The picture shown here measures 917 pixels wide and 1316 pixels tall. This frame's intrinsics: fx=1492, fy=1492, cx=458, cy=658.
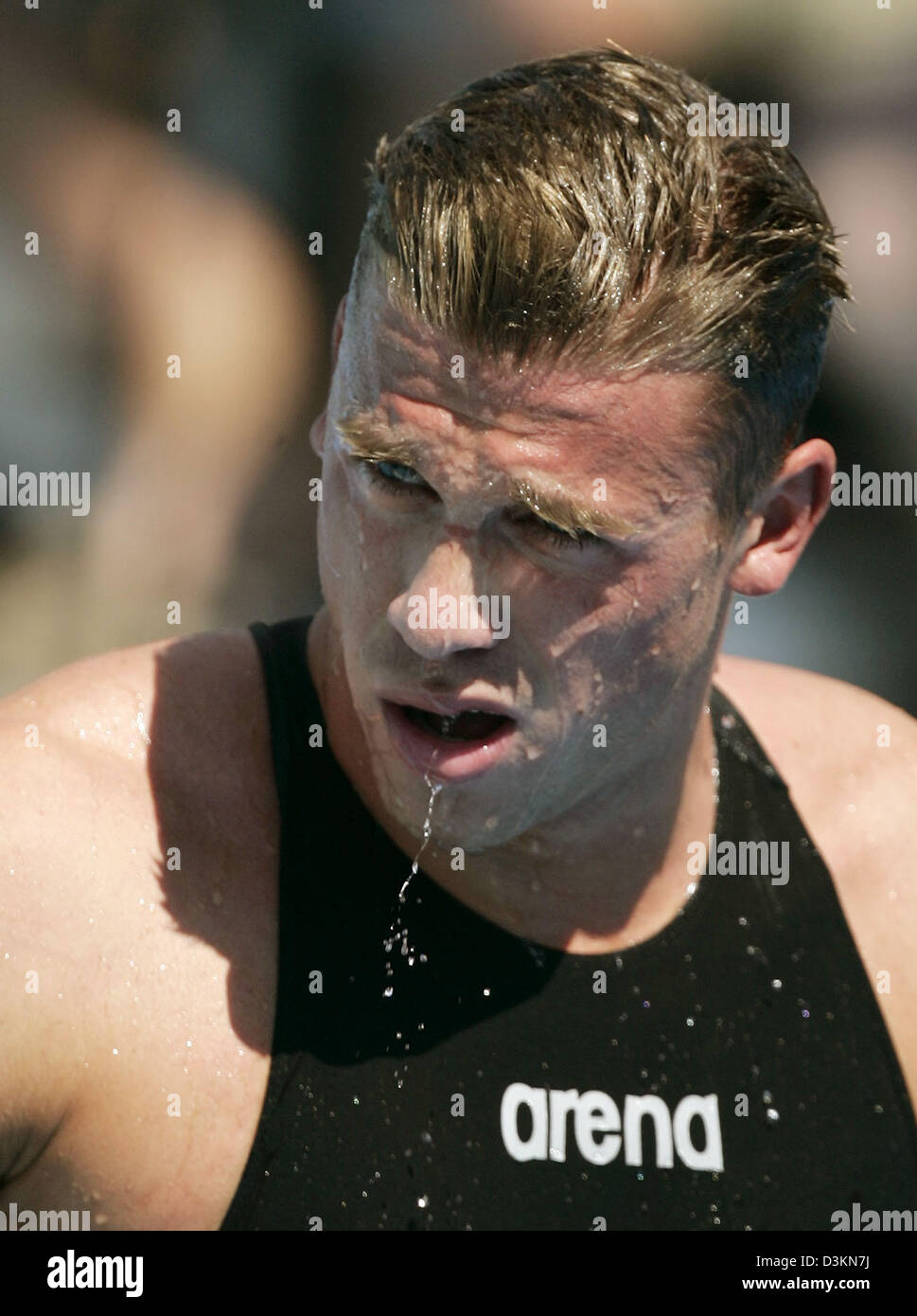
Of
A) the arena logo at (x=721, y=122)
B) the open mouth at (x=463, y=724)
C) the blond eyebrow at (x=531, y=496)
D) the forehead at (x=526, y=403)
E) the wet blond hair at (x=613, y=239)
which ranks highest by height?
the arena logo at (x=721, y=122)

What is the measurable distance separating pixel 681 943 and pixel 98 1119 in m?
0.94

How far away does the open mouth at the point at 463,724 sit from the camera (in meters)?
2.01

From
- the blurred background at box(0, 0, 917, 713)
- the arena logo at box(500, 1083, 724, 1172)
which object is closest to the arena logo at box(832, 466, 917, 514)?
the blurred background at box(0, 0, 917, 713)

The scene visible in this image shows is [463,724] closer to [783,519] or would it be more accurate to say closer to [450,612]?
[450,612]

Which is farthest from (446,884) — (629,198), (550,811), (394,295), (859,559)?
(859,559)

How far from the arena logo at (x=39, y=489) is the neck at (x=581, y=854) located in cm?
183

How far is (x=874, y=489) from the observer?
173 inches

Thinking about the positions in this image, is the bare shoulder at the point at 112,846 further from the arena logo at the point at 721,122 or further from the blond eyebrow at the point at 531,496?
the arena logo at the point at 721,122

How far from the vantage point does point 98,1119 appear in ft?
6.04

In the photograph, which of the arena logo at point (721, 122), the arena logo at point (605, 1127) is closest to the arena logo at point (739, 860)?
the arena logo at point (605, 1127)

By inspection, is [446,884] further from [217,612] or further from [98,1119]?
[217,612]

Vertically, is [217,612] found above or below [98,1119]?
above

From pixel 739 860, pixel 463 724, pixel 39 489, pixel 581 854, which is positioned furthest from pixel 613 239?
pixel 39 489

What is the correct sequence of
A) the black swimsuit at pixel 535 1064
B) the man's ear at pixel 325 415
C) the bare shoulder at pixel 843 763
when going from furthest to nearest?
1. the bare shoulder at pixel 843 763
2. the man's ear at pixel 325 415
3. the black swimsuit at pixel 535 1064
